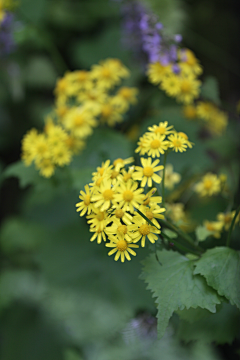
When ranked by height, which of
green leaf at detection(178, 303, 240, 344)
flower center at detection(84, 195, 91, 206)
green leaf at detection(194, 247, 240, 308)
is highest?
flower center at detection(84, 195, 91, 206)

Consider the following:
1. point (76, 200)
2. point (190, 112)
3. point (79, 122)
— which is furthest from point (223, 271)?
point (76, 200)

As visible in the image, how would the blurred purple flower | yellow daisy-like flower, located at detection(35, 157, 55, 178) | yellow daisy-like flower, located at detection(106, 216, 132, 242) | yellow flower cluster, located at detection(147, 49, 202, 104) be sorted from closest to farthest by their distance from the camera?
yellow daisy-like flower, located at detection(106, 216, 132, 242) < yellow daisy-like flower, located at detection(35, 157, 55, 178) < yellow flower cluster, located at detection(147, 49, 202, 104) < the blurred purple flower

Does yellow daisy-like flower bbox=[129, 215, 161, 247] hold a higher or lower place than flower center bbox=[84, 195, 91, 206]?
lower

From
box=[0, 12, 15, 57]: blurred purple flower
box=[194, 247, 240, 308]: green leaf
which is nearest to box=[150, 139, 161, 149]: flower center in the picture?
box=[194, 247, 240, 308]: green leaf

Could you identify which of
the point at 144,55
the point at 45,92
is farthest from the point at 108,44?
the point at 144,55

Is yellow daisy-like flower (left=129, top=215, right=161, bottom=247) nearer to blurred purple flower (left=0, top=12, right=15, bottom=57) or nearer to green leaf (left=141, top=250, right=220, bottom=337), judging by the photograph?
green leaf (left=141, top=250, right=220, bottom=337)

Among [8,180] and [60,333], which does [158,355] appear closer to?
[60,333]

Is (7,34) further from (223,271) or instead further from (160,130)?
(223,271)

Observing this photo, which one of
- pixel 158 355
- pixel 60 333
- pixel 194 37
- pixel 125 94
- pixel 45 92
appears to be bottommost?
pixel 158 355
